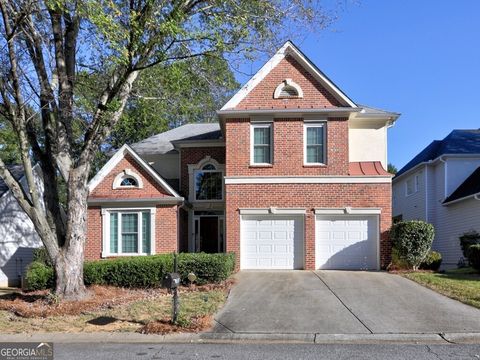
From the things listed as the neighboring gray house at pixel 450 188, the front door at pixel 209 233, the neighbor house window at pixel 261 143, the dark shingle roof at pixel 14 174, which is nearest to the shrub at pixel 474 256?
the neighboring gray house at pixel 450 188

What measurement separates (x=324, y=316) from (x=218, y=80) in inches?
275

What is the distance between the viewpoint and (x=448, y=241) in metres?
26.0

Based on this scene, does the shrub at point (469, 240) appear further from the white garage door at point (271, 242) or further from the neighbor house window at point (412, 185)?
the neighbor house window at point (412, 185)

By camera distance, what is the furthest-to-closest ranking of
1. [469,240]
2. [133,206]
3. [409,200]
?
[409,200] < [133,206] < [469,240]

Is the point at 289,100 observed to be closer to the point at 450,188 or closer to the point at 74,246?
the point at 74,246

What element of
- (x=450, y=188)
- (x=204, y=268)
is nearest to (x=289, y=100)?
(x=204, y=268)

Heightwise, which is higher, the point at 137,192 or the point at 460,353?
the point at 137,192

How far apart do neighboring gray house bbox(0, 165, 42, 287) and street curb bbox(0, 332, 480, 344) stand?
41.8 feet

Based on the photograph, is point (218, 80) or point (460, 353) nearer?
point (460, 353)

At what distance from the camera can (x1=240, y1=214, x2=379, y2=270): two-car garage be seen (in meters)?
19.8

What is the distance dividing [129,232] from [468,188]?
14.7 m

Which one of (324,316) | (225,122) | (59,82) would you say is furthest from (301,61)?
(324,316)

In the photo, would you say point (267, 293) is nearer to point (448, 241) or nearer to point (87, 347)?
point (87, 347)

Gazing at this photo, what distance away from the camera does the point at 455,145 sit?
2656 centimetres
